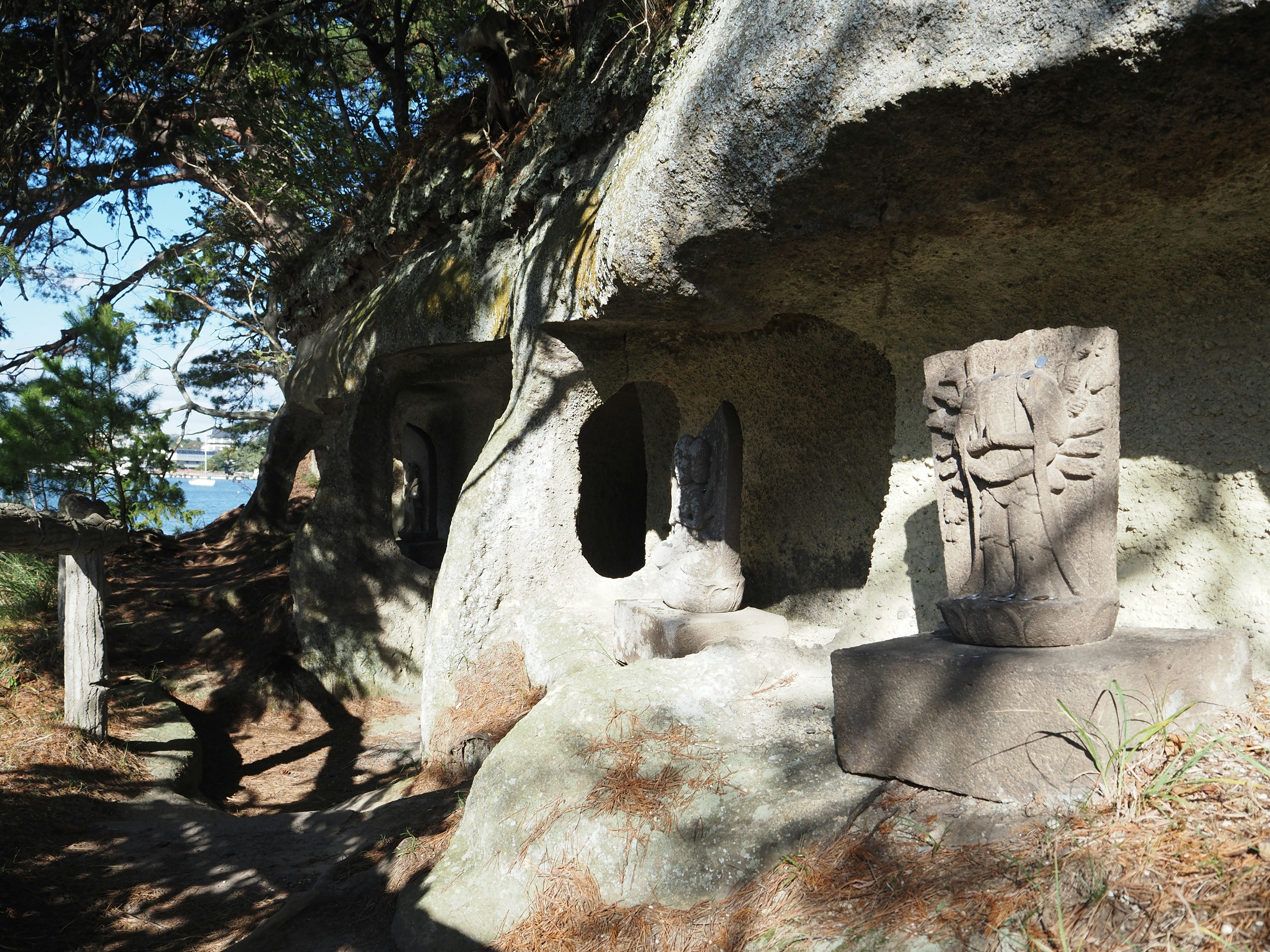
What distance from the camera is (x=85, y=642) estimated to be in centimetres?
573

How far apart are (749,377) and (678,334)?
1.66 feet

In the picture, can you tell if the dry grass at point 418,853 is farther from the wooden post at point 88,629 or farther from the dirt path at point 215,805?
the wooden post at point 88,629

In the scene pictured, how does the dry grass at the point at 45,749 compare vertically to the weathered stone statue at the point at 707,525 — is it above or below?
below

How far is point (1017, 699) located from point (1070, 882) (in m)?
0.52

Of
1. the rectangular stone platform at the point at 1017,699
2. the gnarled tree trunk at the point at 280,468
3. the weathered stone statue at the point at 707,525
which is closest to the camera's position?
the rectangular stone platform at the point at 1017,699

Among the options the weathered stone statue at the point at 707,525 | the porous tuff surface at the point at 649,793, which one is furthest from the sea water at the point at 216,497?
the porous tuff surface at the point at 649,793

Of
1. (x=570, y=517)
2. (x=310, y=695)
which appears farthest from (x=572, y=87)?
(x=310, y=695)

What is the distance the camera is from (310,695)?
26.2ft

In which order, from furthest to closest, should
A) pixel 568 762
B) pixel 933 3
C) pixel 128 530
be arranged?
1. pixel 128 530
2. pixel 568 762
3. pixel 933 3

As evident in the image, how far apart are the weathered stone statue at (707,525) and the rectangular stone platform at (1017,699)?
76.1 inches

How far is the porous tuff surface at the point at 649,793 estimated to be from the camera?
9.25 feet

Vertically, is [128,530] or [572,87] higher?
[572,87]

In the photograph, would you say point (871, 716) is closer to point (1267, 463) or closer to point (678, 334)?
point (1267, 463)

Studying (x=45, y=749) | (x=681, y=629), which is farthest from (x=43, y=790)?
(x=681, y=629)
